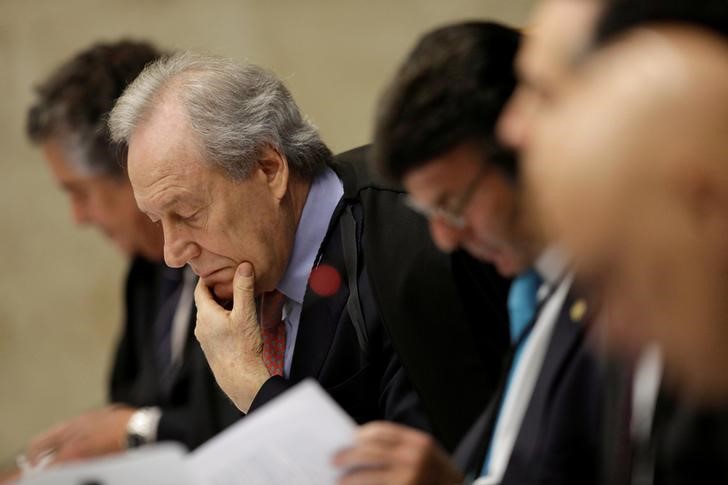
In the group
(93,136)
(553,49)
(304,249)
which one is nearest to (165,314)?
(93,136)

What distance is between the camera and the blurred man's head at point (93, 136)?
10.5ft

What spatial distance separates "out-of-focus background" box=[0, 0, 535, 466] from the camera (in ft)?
14.7

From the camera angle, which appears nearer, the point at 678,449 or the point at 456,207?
the point at 678,449

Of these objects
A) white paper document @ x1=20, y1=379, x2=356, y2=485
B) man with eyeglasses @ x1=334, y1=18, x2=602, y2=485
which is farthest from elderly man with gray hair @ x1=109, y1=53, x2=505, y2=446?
white paper document @ x1=20, y1=379, x2=356, y2=485

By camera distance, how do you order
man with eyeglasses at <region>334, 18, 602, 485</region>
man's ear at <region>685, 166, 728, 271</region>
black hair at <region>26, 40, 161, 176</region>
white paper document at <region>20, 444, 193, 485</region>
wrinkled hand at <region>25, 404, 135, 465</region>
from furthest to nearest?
black hair at <region>26, 40, 161, 176</region> → wrinkled hand at <region>25, 404, 135, 465</region> → man with eyeglasses at <region>334, 18, 602, 485</region> → white paper document at <region>20, 444, 193, 485</region> → man's ear at <region>685, 166, 728, 271</region>

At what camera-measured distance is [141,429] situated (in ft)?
9.48

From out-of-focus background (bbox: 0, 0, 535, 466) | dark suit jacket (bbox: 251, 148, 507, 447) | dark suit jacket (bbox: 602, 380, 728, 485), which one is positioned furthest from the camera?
out-of-focus background (bbox: 0, 0, 535, 466)

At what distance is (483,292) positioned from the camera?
7.22 ft

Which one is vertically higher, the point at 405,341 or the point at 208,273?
the point at 208,273

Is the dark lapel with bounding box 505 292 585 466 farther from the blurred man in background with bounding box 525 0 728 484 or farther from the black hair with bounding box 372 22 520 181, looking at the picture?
the blurred man in background with bounding box 525 0 728 484

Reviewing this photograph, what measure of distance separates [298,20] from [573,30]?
3.38m

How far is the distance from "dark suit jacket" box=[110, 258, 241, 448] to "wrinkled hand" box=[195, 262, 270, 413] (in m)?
0.26

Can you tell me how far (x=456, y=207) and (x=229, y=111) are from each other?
0.74m

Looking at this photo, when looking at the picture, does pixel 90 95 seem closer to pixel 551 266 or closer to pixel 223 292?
pixel 223 292
